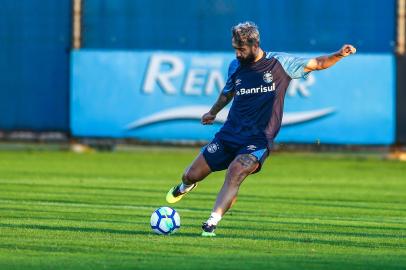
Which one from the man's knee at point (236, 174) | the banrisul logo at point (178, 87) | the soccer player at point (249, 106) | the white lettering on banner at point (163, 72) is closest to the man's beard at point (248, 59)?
the soccer player at point (249, 106)

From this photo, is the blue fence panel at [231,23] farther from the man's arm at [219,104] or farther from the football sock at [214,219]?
the football sock at [214,219]

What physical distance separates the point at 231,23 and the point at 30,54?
4.32m

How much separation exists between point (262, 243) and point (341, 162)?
1381cm

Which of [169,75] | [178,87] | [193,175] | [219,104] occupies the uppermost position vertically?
[219,104]

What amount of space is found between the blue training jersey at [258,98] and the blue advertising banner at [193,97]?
12615 millimetres

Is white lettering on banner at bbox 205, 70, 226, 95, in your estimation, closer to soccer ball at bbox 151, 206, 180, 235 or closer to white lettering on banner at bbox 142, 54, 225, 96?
white lettering on banner at bbox 142, 54, 225, 96

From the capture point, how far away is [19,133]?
26.4 meters

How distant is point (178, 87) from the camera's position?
1006 inches

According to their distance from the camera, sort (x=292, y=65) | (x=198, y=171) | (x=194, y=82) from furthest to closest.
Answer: (x=194, y=82)
(x=198, y=171)
(x=292, y=65)

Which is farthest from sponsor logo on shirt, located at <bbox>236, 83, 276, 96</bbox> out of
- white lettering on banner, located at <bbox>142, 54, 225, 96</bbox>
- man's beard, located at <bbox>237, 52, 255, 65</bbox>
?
white lettering on banner, located at <bbox>142, 54, 225, 96</bbox>

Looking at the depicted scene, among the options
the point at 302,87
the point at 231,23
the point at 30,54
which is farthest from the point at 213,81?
the point at 30,54

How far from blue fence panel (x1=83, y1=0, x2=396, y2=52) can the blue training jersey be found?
528 inches

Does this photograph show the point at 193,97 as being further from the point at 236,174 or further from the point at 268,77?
the point at 236,174

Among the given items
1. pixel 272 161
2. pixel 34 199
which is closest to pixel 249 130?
pixel 34 199
